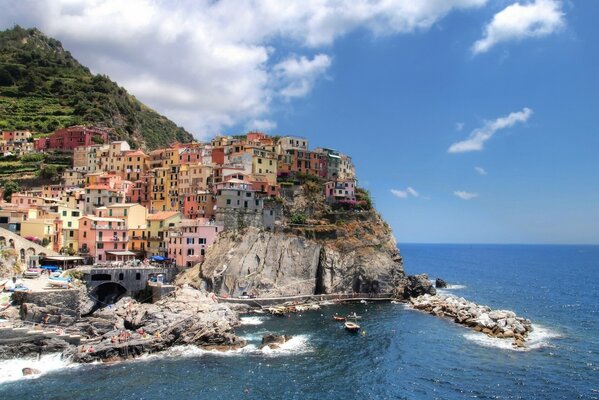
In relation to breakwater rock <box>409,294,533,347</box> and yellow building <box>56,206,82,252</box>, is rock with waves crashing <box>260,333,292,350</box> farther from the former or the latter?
yellow building <box>56,206,82,252</box>

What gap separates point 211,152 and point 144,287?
34086 millimetres

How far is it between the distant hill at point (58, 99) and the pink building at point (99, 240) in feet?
154

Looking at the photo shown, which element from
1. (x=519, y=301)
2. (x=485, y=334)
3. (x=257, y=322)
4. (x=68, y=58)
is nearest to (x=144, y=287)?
(x=257, y=322)

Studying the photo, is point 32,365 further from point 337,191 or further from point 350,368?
point 337,191

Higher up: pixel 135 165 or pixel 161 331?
pixel 135 165

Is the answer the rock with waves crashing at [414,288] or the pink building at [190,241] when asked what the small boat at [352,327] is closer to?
the rock with waves crashing at [414,288]

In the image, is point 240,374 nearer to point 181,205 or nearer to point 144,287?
point 144,287

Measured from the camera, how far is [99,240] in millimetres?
73812

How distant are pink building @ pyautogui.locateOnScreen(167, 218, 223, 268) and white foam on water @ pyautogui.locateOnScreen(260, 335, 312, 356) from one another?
25.2 metres

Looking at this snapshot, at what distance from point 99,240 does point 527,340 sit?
5803 centimetres

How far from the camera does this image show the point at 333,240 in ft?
276

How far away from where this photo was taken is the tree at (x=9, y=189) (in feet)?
282

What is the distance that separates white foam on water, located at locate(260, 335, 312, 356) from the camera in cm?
4991

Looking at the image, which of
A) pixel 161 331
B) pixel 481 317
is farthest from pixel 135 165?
pixel 481 317
